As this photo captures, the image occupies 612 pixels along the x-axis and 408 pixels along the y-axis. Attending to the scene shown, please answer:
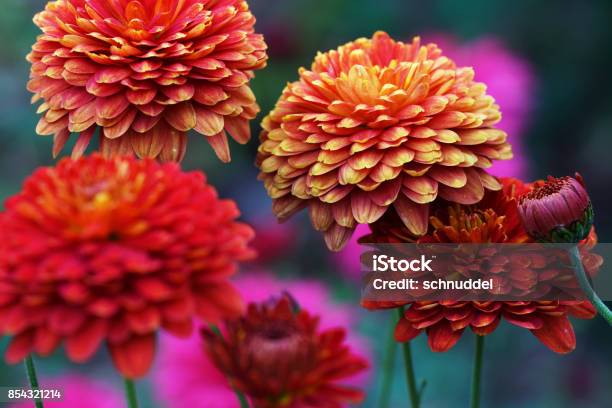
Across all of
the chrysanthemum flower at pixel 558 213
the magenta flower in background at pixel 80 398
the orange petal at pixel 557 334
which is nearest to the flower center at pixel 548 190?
the chrysanthemum flower at pixel 558 213

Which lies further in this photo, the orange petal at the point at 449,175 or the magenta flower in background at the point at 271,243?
the magenta flower in background at the point at 271,243

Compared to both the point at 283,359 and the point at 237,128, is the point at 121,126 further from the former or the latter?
the point at 283,359

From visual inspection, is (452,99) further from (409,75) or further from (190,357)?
(190,357)

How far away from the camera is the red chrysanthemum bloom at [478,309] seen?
78cm

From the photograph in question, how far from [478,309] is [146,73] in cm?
37

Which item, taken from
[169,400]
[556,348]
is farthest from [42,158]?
[556,348]

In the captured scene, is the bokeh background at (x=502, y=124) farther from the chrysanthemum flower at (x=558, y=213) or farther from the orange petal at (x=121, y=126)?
the chrysanthemum flower at (x=558, y=213)

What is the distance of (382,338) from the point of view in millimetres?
1731

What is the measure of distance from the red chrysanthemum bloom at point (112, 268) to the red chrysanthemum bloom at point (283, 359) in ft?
0.18

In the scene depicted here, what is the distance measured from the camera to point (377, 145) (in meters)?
0.84

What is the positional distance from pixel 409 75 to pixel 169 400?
0.44 meters

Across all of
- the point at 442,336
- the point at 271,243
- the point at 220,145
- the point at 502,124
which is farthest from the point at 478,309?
the point at 502,124

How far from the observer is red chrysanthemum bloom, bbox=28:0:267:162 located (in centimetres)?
84

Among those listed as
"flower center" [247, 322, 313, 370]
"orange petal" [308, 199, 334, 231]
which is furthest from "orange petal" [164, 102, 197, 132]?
"flower center" [247, 322, 313, 370]
